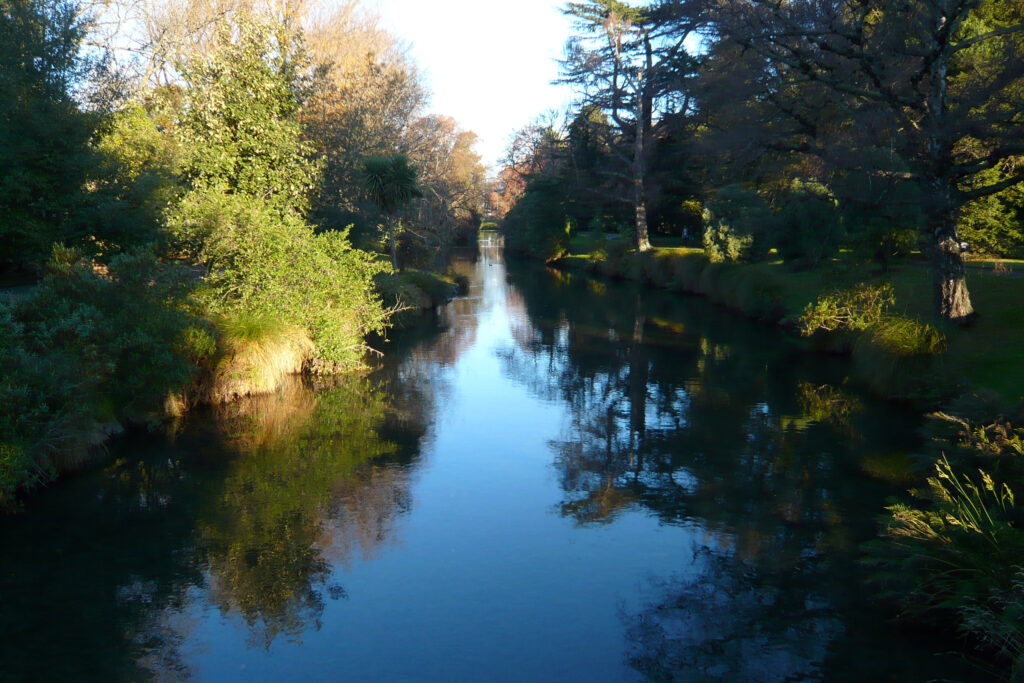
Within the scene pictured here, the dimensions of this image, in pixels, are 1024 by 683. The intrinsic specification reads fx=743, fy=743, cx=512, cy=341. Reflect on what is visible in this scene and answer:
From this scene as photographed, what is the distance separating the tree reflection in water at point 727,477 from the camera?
7.67m

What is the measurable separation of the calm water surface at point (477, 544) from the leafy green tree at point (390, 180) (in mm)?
15136

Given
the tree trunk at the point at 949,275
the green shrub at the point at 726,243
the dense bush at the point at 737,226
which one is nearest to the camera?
the tree trunk at the point at 949,275

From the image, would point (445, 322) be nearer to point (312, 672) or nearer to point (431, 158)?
point (431, 158)

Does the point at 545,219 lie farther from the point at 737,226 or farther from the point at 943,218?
the point at 943,218

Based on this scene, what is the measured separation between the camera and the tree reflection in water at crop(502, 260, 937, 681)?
302 inches

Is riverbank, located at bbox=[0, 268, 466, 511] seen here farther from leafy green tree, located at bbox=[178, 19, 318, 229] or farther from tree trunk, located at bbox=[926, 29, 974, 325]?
tree trunk, located at bbox=[926, 29, 974, 325]

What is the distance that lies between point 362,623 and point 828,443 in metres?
9.84

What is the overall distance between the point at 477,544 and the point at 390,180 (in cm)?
2360

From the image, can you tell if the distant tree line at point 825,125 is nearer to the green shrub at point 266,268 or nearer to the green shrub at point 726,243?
the green shrub at point 726,243

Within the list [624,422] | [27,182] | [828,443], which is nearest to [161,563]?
[624,422]

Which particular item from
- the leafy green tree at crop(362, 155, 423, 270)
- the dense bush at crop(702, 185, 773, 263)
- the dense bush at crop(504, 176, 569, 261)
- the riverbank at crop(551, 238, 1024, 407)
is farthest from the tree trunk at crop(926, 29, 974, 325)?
the dense bush at crop(504, 176, 569, 261)

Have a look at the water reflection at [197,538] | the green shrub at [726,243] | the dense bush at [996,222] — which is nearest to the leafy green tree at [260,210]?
the water reflection at [197,538]

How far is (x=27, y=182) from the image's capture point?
1881 cm

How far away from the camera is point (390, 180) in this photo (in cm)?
3111
